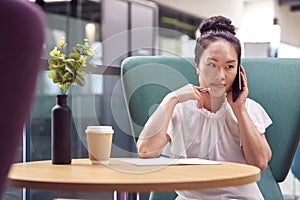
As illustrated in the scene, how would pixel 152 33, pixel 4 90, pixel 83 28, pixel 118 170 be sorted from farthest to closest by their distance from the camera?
pixel 83 28
pixel 152 33
pixel 118 170
pixel 4 90

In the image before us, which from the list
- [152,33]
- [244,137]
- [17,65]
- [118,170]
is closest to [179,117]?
[244,137]

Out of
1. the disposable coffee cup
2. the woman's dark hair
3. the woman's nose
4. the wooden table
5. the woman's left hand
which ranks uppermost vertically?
the woman's dark hair

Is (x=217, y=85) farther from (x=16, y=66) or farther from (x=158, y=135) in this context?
(x=16, y=66)

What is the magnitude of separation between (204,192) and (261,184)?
0.43 m

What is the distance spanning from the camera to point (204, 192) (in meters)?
1.75

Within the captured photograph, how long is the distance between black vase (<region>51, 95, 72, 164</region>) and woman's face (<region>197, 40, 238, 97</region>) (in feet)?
1.78

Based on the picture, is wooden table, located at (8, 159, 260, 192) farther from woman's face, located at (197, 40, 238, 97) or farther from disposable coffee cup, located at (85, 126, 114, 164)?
woman's face, located at (197, 40, 238, 97)

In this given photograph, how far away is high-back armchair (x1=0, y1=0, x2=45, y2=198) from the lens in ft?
1.71

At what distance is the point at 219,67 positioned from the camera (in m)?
1.80

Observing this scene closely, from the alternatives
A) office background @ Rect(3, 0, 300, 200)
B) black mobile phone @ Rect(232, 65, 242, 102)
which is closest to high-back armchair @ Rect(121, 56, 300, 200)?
office background @ Rect(3, 0, 300, 200)

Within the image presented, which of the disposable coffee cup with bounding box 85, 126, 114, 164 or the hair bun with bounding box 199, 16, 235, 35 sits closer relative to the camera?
the disposable coffee cup with bounding box 85, 126, 114, 164

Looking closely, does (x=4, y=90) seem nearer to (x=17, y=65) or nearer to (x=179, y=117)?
(x=17, y=65)

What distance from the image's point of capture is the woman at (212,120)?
1785 mm

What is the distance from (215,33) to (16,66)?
4.61ft
